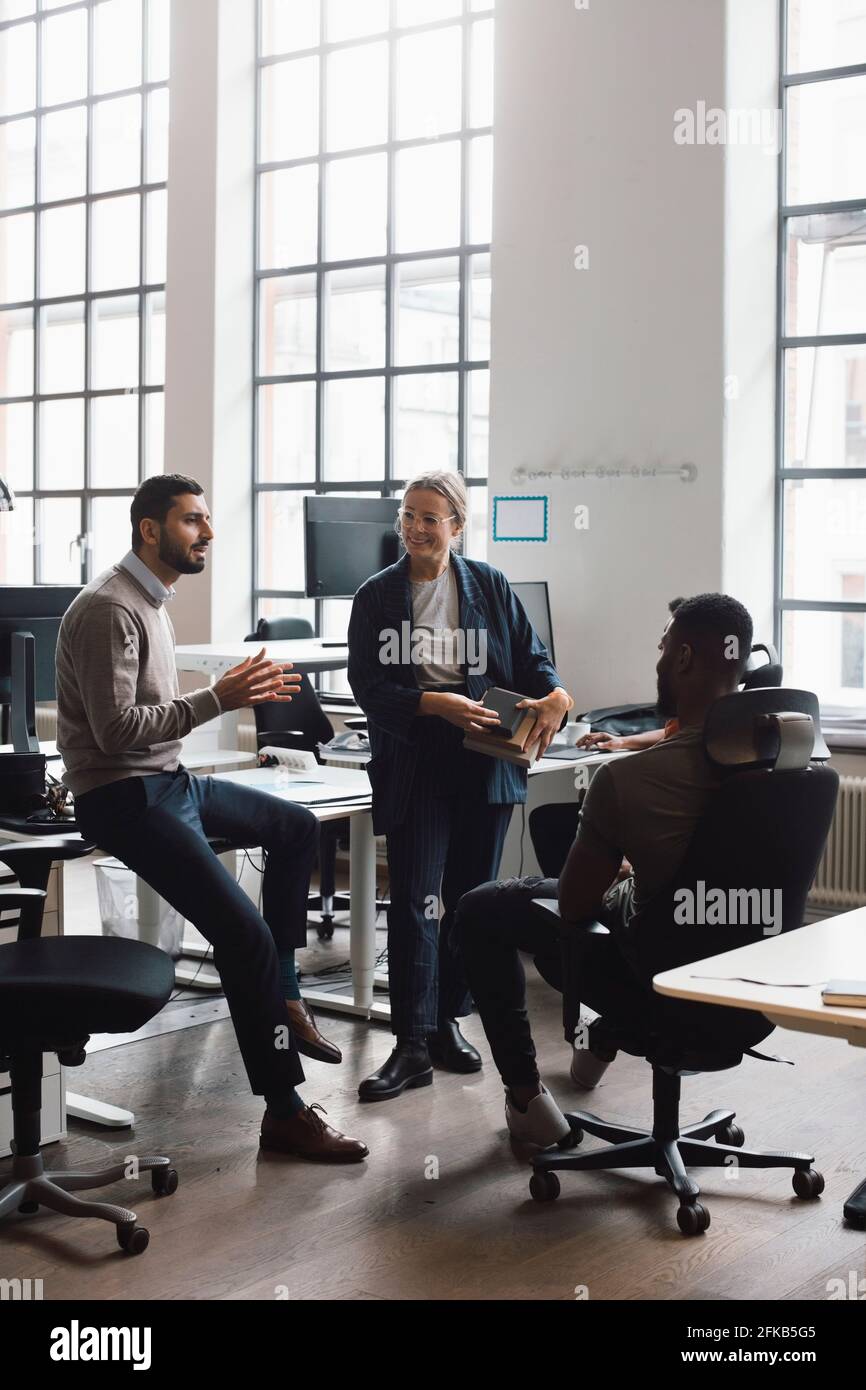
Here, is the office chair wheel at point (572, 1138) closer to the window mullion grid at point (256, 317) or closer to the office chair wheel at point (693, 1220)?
the office chair wheel at point (693, 1220)

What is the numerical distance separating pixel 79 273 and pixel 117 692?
19.5 feet

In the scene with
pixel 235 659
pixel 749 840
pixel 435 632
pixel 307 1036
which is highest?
pixel 435 632

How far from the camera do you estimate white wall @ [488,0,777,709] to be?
5605 millimetres

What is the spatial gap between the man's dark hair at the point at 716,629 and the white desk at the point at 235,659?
277cm

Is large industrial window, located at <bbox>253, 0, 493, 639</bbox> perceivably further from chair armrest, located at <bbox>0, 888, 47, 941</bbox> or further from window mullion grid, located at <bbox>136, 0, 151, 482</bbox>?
chair armrest, located at <bbox>0, 888, 47, 941</bbox>

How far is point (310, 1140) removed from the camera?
11.1ft

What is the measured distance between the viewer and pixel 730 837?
2.71 meters

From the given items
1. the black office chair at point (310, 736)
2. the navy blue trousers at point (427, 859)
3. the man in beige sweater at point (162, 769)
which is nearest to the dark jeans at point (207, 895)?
the man in beige sweater at point (162, 769)

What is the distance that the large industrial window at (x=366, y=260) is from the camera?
683cm

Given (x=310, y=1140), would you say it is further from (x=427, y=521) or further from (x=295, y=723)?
(x=295, y=723)

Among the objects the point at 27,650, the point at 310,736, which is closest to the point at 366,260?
the point at 310,736

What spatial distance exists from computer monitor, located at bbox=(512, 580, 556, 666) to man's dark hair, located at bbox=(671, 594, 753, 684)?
299 centimetres

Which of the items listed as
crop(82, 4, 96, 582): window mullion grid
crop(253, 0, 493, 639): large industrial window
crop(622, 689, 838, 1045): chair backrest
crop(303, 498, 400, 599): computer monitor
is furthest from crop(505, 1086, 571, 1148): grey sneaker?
crop(82, 4, 96, 582): window mullion grid
